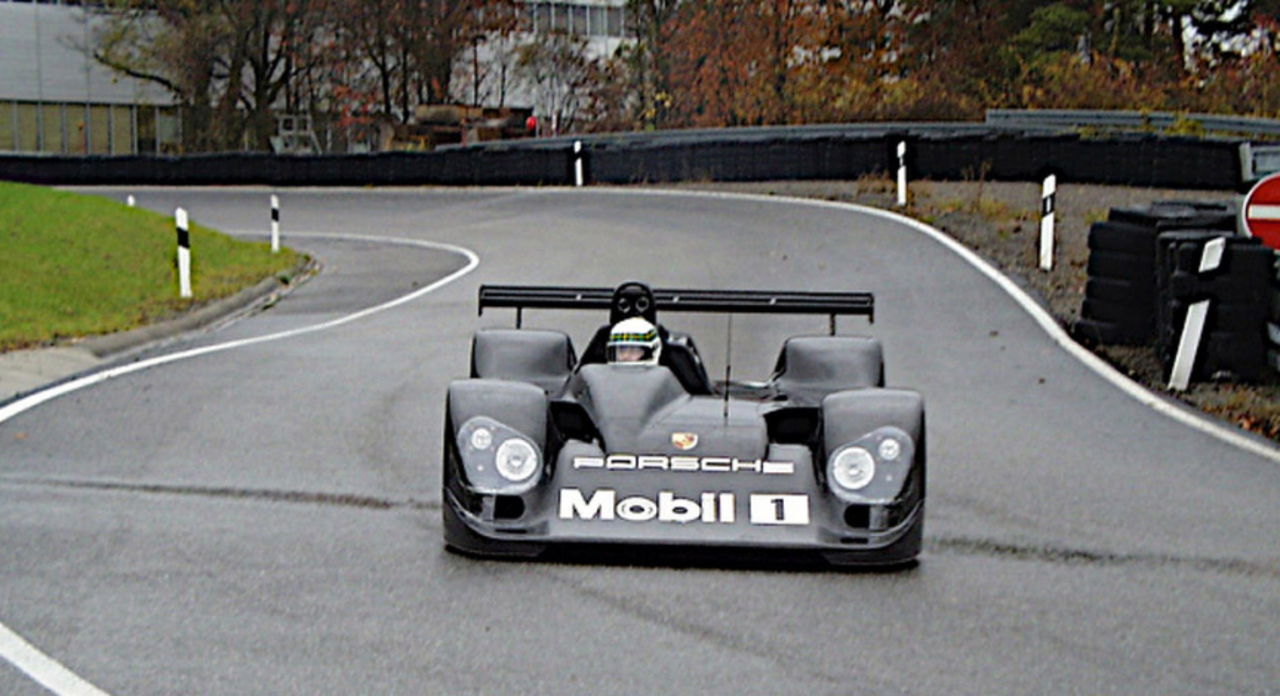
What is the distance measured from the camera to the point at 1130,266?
48.0 feet

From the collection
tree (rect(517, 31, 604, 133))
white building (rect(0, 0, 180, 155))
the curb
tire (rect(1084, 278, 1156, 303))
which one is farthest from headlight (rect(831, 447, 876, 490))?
white building (rect(0, 0, 180, 155))

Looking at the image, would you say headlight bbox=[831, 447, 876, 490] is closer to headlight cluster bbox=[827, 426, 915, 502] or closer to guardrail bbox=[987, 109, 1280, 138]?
headlight cluster bbox=[827, 426, 915, 502]

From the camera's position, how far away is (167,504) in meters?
8.02

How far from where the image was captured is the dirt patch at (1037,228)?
40.9ft

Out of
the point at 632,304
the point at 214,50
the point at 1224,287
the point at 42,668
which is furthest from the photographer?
the point at 214,50

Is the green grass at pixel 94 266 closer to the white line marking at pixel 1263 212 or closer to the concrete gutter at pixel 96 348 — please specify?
the concrete gutter at pixel 96 348

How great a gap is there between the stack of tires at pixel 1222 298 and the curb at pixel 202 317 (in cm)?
876

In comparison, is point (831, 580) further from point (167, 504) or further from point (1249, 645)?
point (167, 504)

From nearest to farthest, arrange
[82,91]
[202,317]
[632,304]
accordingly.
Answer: [632,304], [202,317], [82,91]

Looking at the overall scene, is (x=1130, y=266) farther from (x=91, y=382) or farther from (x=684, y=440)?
(x=684, y=440)

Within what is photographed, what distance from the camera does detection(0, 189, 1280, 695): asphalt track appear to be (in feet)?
18.0

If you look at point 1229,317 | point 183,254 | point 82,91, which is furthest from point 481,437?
point 82,91

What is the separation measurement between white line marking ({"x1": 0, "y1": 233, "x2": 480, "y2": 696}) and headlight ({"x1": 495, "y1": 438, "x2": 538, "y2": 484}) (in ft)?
6.53

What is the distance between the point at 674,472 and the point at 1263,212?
25.3 feet
